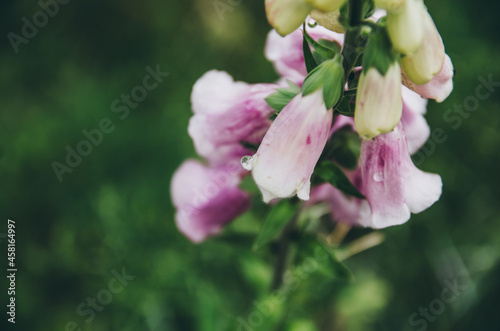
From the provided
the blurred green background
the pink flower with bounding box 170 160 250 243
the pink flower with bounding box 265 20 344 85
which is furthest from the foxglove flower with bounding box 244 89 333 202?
the blurred green background

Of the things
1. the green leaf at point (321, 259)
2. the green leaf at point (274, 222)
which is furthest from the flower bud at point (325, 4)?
the green leaf at point (321, 259)

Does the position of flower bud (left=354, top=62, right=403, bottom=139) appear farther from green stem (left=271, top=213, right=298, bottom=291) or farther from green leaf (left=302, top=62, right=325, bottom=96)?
green stem (left=271, top=213, right=298, bottom=291)

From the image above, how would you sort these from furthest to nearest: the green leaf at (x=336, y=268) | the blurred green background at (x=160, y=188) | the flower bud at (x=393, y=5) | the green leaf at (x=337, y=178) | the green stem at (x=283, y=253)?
the blurred green background at (x=160, y=188) → the green stem at (x=283, y=253) → the green leaf at (x=336, y=268) → the green leaf at (x=337, y=178) → the flower bud at (x=393, y=5)

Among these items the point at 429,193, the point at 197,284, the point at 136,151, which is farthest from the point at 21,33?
the point at 429,193

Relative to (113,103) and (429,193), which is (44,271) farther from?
(429,193)

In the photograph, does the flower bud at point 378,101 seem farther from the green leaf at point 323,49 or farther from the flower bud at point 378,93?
the green leaf at point 323,49
